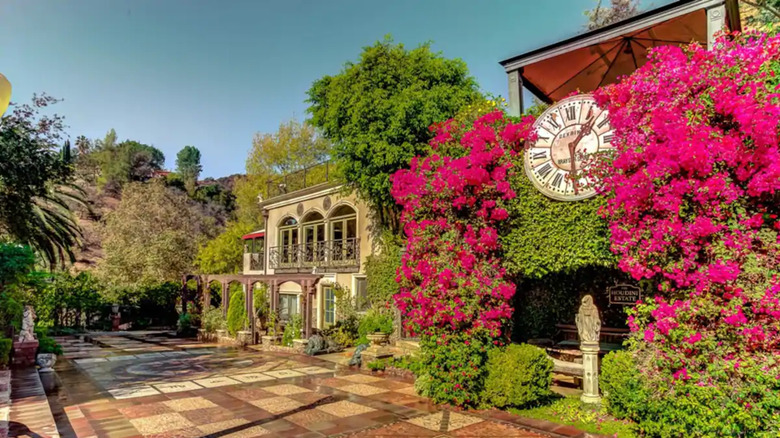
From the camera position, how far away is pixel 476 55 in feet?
56.0

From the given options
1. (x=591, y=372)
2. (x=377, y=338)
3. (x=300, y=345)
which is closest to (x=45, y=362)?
(x=300, y=345)

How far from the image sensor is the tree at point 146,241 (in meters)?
27.0

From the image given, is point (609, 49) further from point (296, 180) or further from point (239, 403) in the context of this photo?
point (296, 180)

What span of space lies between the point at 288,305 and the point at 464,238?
50.5 ft

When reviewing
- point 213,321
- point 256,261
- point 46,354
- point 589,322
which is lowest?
point 46,354

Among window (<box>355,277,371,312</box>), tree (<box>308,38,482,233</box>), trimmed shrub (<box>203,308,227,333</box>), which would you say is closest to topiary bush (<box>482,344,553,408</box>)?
tree (<box>308,38,482,233</box>)

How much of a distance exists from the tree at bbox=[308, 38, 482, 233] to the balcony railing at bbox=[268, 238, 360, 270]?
3.04 m

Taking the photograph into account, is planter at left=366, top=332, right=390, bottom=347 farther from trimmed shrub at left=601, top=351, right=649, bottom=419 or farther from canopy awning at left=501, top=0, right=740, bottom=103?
canopy awning at left=501, top=0, right=740, bottom=103

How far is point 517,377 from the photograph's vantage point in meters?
7.85

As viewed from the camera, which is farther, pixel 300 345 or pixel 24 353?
pixel 300 345

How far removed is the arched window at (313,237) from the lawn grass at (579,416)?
1364 cm

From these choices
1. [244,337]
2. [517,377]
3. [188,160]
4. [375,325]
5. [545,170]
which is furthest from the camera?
[188,160]

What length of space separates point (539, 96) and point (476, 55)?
21.9 ft

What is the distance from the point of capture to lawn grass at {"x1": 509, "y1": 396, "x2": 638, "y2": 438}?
22.1ft
